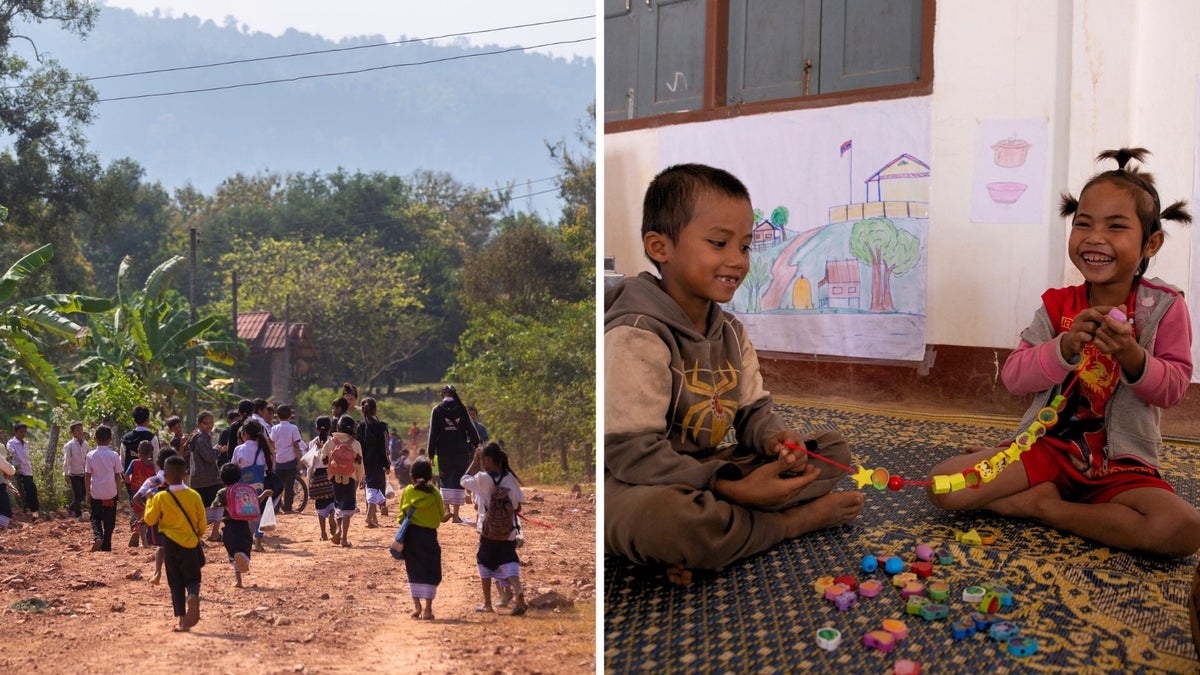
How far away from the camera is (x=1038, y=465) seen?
2.16 metres

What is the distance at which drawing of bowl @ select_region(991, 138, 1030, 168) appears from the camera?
357cm

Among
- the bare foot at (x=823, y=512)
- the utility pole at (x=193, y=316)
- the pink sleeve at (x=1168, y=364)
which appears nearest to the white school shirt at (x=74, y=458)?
the utility pole at (x=193, y=316)

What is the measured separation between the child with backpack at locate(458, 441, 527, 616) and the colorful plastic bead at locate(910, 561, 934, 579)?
1.04 metres

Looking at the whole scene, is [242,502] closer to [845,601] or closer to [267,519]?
[267,519]

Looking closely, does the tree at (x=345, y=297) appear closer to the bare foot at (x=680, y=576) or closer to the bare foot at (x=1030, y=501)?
the bare foot at (x=680, y=576)

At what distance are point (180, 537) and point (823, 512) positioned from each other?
1.56 metres

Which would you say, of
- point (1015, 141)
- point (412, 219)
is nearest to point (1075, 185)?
point (1015, 141)

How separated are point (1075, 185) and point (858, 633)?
255cm

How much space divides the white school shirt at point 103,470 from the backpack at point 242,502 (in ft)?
1.08

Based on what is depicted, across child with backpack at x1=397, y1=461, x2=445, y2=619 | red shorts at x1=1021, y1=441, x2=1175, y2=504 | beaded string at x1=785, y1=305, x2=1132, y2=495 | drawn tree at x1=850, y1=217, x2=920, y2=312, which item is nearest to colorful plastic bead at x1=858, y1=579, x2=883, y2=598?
beaded string at x1=785, y1=305, x2=1132, y2=495

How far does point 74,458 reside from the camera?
8.34 ft

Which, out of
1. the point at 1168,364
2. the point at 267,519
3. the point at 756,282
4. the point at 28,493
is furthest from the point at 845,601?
the point at 756,282

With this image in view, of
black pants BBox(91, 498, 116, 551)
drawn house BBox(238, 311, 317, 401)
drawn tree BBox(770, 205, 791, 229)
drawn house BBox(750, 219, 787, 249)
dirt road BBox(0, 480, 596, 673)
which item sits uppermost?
drawn tree BBox(770, 205, 791, 229)

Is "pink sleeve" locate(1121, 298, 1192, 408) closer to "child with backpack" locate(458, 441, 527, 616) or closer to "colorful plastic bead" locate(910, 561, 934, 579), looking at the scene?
"colorful plastic bead" locate(910, 561, 934, 579)
